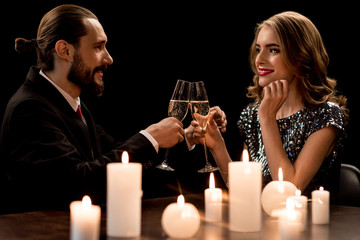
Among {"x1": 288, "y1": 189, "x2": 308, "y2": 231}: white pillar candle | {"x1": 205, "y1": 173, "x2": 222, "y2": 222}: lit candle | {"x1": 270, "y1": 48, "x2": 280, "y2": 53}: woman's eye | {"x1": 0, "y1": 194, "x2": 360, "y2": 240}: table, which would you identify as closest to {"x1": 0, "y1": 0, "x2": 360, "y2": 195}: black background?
{"x1": 270, "y1": 48, "x2": 280, "y2": 53}: woman's eye

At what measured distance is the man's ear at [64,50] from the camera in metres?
2.48

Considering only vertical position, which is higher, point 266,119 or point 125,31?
point 125,31

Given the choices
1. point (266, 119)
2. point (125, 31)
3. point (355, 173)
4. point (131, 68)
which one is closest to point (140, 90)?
point (131, 68)

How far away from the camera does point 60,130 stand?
214 centimetres

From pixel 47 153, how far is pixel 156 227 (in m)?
0.93

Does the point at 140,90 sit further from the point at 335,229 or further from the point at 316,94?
the point at 335,229

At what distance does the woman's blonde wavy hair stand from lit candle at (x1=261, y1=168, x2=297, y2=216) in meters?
1.14

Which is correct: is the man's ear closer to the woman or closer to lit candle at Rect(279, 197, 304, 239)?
the woman

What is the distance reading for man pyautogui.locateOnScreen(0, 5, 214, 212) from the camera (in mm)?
1976

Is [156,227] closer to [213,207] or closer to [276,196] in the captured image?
[213,207]

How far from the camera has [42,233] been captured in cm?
120

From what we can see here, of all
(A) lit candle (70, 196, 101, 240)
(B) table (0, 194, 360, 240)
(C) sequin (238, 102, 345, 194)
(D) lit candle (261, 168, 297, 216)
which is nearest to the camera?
(A) lit candle (70, 196, 101, 240)

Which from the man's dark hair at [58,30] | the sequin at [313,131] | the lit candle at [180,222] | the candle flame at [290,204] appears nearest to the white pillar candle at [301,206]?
the candle flame at [290,204]

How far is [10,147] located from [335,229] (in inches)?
61.1
